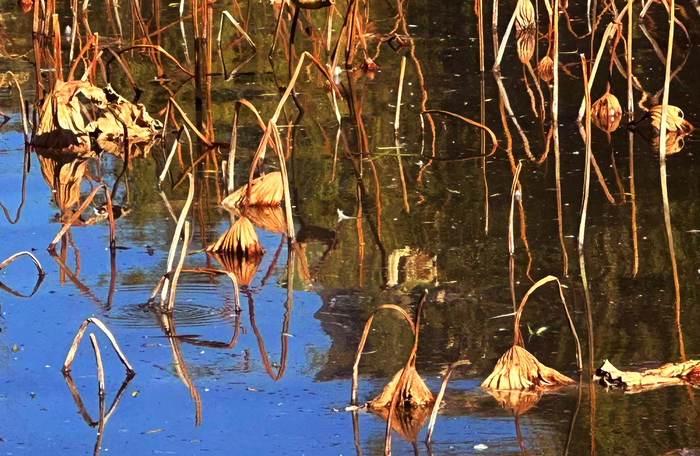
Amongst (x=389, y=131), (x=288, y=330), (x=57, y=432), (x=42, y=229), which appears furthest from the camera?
(x=389, y=131)

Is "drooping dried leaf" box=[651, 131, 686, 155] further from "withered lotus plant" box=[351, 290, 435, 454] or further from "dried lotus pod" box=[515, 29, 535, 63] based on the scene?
"withered lotus plant" box=[351, 290, 435, 454]

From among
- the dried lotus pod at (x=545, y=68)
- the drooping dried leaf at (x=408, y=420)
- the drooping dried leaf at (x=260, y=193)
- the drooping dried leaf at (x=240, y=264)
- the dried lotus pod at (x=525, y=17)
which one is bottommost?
the drooping dried leaf at (x=408, y=420)

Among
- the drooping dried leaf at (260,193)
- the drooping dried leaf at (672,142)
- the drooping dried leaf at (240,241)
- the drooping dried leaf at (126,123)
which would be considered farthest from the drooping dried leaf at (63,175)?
the drooping dried leaf at (672,142)

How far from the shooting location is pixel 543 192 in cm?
786

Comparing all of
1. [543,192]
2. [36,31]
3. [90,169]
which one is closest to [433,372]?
[543,192]

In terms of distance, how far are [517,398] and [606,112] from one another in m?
4.85

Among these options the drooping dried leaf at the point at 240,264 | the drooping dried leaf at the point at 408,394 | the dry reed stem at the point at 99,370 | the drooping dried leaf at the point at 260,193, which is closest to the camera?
the drooping dried leaf at the point at 408,394

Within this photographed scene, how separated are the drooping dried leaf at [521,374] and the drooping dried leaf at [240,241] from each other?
2.17 metres

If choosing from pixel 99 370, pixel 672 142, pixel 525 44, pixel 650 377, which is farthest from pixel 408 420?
pixel 525 44

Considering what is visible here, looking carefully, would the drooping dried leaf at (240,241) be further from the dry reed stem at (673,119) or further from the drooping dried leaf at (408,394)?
the dry reed stem at (673,119)

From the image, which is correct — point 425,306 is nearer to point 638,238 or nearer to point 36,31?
point 638,238

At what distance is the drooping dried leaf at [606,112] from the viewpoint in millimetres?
9398

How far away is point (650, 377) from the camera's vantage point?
16.8 feet

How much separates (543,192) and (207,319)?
2.69 meters
